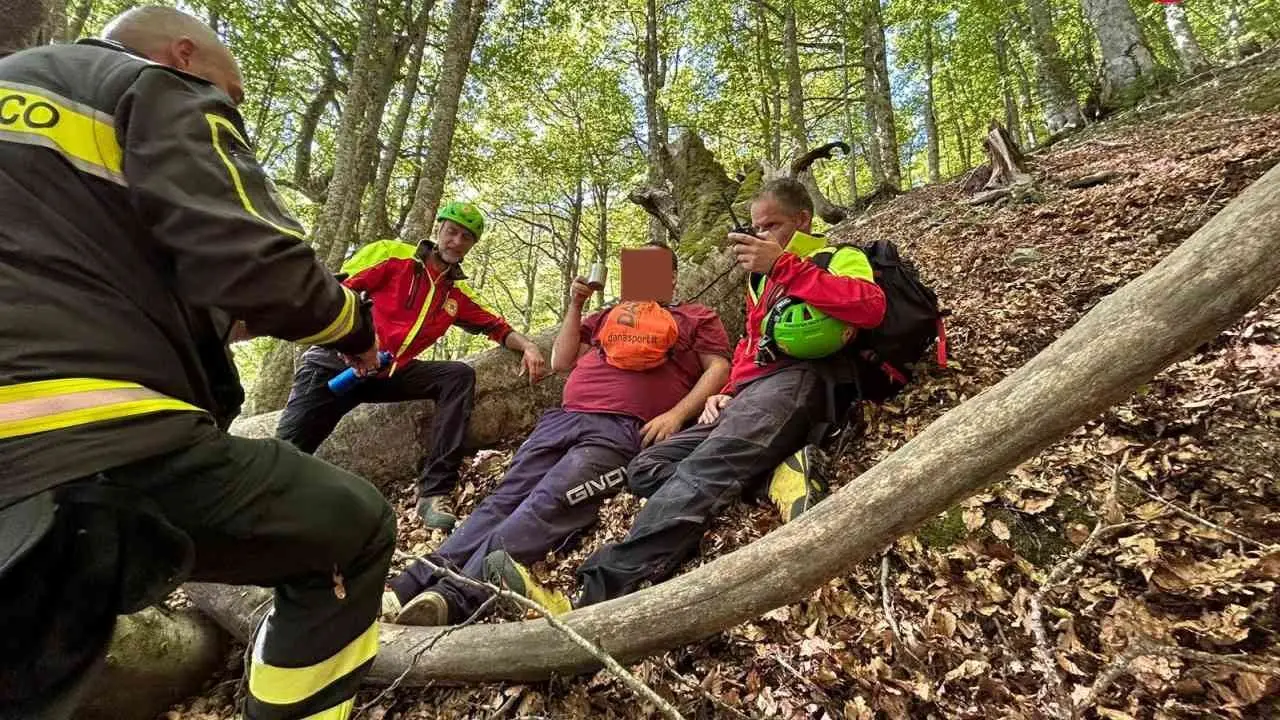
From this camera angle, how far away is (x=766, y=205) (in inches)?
160

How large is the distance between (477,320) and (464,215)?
1.01 metres

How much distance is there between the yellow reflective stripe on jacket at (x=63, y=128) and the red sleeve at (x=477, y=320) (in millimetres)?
3812

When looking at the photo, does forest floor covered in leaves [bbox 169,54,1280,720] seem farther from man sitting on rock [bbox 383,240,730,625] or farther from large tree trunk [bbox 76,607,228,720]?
man sitting on rock [bbox 383,240,730,625]

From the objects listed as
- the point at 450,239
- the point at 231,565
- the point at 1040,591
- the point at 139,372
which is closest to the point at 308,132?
the point at 450,239

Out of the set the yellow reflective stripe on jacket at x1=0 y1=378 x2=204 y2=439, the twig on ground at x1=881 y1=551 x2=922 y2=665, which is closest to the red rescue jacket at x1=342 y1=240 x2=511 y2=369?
the yellow reflective stripe on jacket at x1=0 y1=378 x2=204 y2=439

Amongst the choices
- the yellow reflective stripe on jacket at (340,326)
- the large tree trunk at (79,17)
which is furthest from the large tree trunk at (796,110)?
the large tree trunk at (79,17)

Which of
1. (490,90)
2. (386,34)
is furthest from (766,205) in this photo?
(490,90)

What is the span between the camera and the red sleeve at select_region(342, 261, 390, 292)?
4.77 m

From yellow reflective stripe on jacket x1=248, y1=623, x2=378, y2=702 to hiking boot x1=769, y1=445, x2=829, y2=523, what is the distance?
2.13 meters

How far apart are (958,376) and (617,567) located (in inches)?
105

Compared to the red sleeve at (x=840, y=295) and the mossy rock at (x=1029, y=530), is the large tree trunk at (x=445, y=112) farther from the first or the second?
the mossy rock at (x=1029, y=530)

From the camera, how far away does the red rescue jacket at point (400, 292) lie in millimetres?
4816

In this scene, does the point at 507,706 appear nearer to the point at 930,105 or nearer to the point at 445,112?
the point at 445,112

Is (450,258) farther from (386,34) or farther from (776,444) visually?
(386,34)
